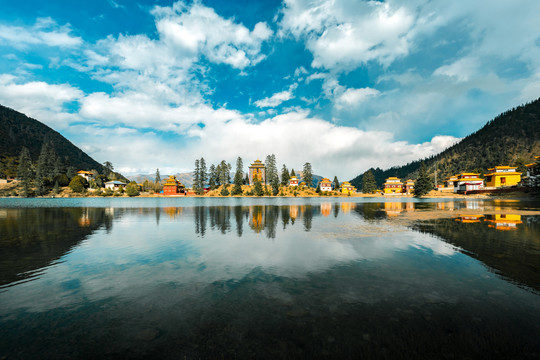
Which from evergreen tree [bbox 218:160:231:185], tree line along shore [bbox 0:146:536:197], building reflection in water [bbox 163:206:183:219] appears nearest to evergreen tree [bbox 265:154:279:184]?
tree line along shore [bbox 0:146:536:197]

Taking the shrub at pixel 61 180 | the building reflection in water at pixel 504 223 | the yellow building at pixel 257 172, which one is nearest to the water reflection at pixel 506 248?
the building reflection in water at pixel 504 223

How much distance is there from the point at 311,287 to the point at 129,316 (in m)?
7.19

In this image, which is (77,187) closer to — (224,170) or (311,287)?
(224,170)

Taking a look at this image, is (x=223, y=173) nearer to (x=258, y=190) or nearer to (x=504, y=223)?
(x=258, y=190)

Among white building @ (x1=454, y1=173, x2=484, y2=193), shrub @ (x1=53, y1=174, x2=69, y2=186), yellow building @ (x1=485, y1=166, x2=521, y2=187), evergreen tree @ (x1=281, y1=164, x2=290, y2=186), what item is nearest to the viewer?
yellow building @ (x1=485, y1=166, x2=521, y2=187)

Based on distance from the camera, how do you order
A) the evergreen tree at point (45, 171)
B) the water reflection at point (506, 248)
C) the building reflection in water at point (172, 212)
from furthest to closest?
1. the evergreen tree at point (45, 171)
2. the building reflection in water at point (172, 212)
3. the water reflection at point (506, 248)

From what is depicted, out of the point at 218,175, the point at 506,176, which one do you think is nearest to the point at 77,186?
the point at 218,175

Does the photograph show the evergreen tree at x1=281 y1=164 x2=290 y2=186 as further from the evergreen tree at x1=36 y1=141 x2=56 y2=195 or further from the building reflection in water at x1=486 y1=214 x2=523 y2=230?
the evergreen tree at x1=36 y1=141 x2=56 y2=195

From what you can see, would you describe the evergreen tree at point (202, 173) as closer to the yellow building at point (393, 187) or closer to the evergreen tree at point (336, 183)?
the evergreen tree at point (336, 183)

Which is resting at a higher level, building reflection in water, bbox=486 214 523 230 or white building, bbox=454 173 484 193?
white building, bbox=454 173 484 193

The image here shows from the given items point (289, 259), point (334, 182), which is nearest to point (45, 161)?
point (334, 182)

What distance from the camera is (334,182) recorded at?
191750 millimetres

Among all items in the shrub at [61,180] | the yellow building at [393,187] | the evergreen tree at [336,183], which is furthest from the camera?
the evergreen tree at [336,183]

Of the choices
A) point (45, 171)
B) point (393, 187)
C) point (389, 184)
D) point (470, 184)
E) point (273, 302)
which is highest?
point (45, 171)
